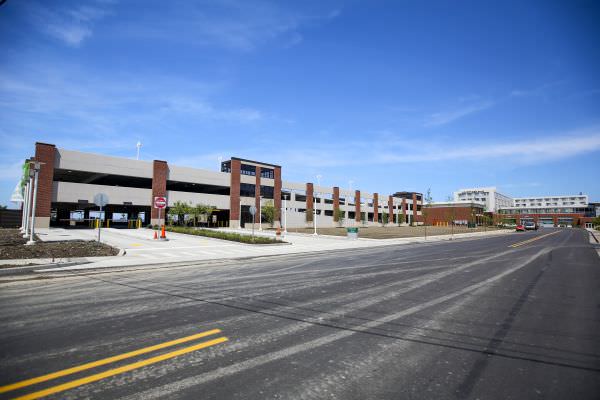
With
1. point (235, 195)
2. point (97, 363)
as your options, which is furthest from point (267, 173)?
point (97, 363)

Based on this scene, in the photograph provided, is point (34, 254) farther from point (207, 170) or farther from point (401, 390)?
point (207, 170)

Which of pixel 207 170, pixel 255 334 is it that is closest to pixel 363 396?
pixel 255 334

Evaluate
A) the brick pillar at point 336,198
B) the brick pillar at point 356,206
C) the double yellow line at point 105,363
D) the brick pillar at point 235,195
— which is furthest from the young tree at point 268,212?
the double yellow line at point 105,363

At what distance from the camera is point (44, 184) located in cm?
3350

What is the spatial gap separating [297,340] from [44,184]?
40196 mm

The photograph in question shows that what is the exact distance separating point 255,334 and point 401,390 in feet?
7.81

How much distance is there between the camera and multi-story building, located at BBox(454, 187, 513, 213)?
149375mm

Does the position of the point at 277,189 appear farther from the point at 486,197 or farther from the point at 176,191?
the point at 486,197

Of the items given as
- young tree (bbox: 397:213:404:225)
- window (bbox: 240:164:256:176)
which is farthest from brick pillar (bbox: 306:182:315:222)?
young tree (bbox: 397:213:404:225)

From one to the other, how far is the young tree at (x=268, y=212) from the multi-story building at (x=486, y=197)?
123 metres

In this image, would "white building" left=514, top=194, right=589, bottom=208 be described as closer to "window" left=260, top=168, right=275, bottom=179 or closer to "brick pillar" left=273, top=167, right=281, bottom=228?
"brick pillar" left=273, top=167, right=281, bottom=228

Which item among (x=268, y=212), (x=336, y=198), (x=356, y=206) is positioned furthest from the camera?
(x=356, y=206)

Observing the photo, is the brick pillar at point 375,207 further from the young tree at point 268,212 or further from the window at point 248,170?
the window at point 248,170

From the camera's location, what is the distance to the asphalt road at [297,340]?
3373 millimetres
